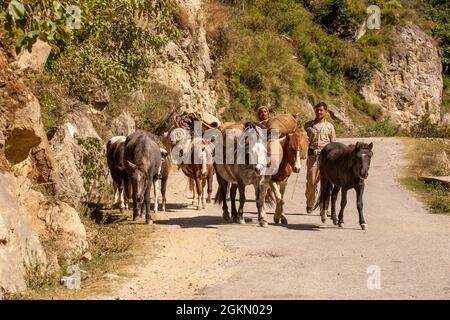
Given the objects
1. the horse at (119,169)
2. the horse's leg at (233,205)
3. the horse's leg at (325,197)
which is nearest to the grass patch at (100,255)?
the horse at (119,169)

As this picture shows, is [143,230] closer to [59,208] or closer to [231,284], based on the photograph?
[59,208]

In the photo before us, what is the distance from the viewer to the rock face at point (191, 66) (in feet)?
96.5

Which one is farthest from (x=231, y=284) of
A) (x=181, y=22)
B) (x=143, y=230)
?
(x=181, y=22)

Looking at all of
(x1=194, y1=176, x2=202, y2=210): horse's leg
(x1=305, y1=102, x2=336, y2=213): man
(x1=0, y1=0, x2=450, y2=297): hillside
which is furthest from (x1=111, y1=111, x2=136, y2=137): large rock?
(x1=305, y1=102, x2=336, y2=213): man

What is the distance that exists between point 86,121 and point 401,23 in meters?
37.6

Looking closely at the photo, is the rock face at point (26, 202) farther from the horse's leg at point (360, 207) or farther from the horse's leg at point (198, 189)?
the horse's leg at point (360, 207)

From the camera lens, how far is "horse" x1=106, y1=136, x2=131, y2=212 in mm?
14370

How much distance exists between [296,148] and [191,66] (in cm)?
1822

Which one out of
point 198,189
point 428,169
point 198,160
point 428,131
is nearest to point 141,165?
point 198,189

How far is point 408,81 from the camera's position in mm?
48656

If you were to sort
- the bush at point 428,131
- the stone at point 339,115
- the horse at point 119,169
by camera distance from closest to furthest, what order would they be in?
1. the horse at point 119,169
2. the bush at point 428,131
3. the stone at point 339,115

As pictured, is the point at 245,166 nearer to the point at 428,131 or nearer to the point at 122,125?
the point at 122,125

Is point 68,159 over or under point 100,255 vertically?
over

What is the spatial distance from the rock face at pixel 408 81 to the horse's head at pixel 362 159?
34452 millimetres
